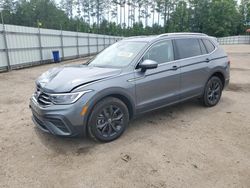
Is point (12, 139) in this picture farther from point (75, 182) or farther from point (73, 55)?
point (73, 55)

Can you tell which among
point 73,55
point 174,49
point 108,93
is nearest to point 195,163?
point 108,93

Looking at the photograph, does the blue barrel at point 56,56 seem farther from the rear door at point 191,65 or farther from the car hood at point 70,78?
the rear door at point 191,65

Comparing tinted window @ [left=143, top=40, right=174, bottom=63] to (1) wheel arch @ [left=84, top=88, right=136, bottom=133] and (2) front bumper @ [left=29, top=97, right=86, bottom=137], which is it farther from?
(2) front bumper @ [left=29, top=97, right=86, bottom=137]

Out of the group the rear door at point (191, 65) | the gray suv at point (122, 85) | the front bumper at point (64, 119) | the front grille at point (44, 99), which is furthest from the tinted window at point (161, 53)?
the front grille at point (44, 99)

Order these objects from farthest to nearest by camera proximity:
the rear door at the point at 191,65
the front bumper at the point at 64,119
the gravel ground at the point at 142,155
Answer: the rear door at the point at 191,65, the front bumper at the point at 64,119, the gravel ground at the point at 142,155

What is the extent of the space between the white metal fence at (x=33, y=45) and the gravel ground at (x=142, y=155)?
8.58 metres

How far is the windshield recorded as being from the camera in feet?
12.1

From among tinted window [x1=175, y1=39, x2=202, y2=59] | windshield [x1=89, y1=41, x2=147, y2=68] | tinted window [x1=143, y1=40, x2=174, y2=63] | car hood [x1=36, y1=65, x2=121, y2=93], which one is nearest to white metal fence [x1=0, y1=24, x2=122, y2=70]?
windshield [x1=89, y1=41, x2=147, y2=68]

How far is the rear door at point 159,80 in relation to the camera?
11.8 ft

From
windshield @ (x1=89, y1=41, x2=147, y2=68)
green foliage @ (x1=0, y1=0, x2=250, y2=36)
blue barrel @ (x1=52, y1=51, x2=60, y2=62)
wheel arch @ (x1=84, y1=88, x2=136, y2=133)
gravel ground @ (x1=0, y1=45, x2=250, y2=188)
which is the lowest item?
gravel ground @ (x1=0, y1=45, x2=250, y2=188)

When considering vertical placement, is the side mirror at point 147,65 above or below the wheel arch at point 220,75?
above

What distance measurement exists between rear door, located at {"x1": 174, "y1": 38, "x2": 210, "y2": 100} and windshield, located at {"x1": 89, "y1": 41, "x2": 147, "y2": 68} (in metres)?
0.93

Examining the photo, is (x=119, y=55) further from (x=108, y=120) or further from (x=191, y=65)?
(x=191, y=65)

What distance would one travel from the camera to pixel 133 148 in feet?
10.5
